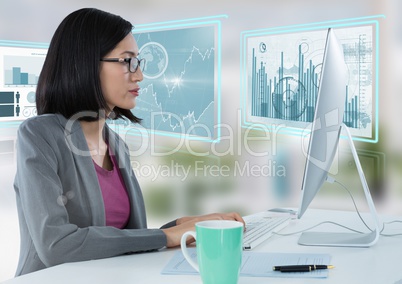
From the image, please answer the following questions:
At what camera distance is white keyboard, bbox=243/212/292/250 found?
1345mm

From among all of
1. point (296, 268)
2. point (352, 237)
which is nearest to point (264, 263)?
point (296, 268)

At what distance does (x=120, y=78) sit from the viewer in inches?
60.2

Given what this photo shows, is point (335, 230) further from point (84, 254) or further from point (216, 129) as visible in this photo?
point (216, 129)

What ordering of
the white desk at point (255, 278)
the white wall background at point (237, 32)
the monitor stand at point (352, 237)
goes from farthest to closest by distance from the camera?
the white wall background at point (237, 32), the monitor stand at point (352, 237), the white desk at point (255, 278)

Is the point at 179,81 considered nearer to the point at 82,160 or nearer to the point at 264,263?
the point at 82,160

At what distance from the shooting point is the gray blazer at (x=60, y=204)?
1196 millimetres

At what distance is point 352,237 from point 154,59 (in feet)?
7.97

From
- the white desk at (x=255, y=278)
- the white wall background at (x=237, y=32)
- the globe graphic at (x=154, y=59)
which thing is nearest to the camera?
the white desk at (x=255, y=278)

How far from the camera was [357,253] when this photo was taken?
49.0 inches

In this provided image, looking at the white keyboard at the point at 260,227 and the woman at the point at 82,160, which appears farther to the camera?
the white keyboard at the point at 260,227

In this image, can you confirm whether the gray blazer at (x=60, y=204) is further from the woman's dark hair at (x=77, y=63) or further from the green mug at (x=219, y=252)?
the green mug at (x=219, y=252)

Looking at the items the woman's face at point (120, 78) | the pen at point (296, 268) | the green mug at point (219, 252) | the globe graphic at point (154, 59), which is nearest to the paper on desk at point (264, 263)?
the pen at point (296, 268)

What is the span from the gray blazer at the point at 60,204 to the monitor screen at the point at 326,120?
15.5 inches

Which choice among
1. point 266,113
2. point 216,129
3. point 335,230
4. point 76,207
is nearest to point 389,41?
point 266,113
